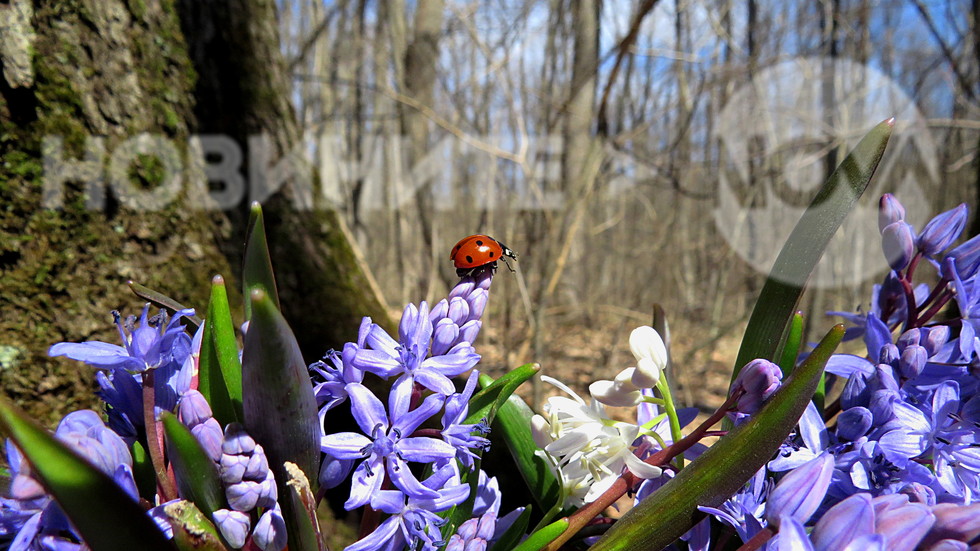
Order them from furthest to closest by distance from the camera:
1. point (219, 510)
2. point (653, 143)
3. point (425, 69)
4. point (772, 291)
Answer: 1. point (653, 143)
2. point (425, 69)
3. point (772, 291)
4. point (219, 510)

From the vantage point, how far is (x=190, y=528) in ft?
1.33

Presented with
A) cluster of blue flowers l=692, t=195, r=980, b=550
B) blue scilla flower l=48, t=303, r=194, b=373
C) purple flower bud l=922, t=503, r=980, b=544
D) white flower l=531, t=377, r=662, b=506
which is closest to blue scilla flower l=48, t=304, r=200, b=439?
blue scilla flower l=48, t=303, r=194, b=373

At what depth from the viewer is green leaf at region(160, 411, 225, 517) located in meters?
0.39

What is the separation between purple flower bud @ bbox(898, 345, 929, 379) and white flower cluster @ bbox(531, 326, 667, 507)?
0.25 meters

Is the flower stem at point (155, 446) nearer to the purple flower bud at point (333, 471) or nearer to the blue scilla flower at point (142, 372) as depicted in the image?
the blue scilla flower at point (142, 372)

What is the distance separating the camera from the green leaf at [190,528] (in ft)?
1.32

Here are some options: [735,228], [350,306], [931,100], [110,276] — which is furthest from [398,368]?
[931,100]

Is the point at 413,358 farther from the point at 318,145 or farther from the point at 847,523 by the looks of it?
the point at 318,145

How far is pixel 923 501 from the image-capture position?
50cm

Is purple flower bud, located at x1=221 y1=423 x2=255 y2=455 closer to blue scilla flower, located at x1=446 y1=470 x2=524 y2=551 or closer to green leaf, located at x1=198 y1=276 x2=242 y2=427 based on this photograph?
green leaf, located at x1=198 y1=276 x2=242 y2=427

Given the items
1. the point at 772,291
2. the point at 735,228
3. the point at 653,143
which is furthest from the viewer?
the point at 653,143

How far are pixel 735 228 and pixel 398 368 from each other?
7.60 meters

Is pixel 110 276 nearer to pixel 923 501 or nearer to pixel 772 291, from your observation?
pixel 772 291

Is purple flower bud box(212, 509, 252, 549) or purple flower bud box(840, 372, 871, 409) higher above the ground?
purple flower bud box(840, 372, 871, 409)
